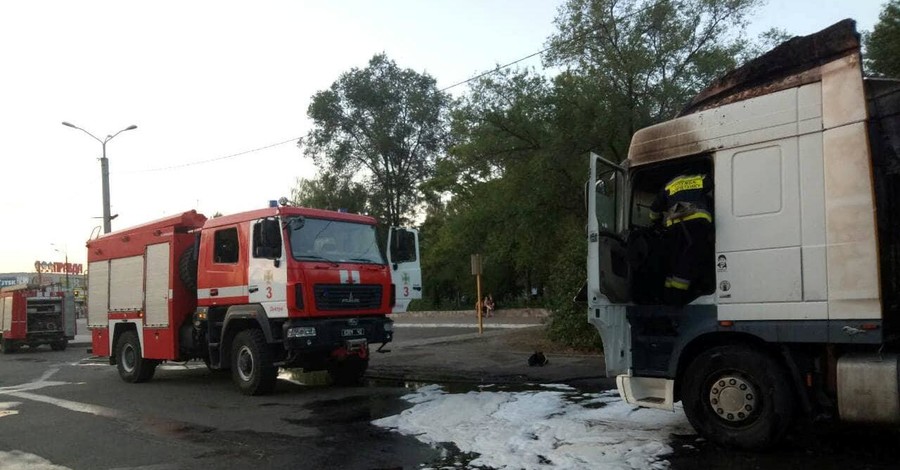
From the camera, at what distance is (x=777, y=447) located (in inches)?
226

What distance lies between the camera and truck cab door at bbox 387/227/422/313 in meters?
11.6

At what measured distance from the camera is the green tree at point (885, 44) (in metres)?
15.5

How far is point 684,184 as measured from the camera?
6.08 m

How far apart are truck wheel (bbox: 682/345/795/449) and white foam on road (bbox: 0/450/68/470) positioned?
601cm

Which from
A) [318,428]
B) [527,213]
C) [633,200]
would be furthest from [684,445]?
[527,213]

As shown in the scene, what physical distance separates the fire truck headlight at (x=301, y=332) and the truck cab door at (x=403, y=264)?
1973 mm

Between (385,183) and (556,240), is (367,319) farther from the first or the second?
(385,183)

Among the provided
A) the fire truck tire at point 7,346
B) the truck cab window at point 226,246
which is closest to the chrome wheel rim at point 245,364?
the truck cab window at point 226,246

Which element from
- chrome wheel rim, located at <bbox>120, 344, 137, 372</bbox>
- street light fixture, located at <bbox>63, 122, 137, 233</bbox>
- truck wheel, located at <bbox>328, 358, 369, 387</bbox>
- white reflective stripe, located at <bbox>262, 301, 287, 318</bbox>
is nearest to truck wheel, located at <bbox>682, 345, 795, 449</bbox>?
white reflective stripe, located at <bbox>262, 301, 287, 318</bbox>

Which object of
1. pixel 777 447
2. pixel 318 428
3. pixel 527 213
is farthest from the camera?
pixel 527 213

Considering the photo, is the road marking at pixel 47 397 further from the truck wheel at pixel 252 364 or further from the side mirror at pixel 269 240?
the side mirror at pixel 269 240

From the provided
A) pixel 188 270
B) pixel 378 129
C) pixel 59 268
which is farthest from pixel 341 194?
pixel 59 268

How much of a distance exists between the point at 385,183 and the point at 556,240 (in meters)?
26.4

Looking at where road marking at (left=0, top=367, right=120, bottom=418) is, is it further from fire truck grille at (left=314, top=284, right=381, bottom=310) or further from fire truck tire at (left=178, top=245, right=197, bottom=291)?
fire truck grille at (left=314, top=284, right=381, bottom=310)
